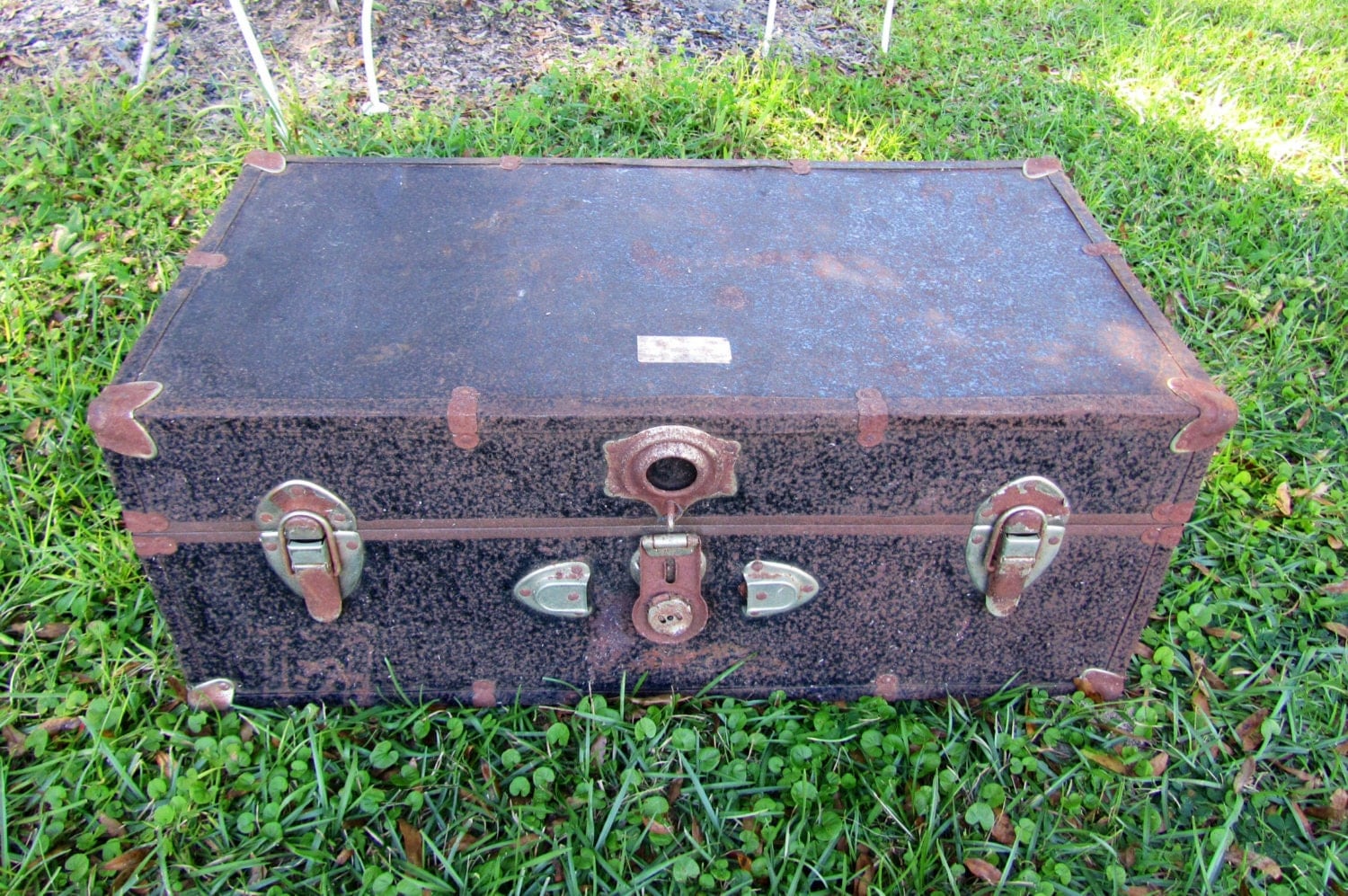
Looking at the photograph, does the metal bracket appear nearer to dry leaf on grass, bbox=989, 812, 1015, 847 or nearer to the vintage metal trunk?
the vintage metal trunk

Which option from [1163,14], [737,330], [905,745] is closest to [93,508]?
[737,330]

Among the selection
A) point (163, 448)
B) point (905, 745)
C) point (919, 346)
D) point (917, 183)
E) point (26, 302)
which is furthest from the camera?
point (26, 302)

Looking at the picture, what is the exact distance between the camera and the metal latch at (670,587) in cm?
162

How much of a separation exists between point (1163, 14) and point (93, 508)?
4257 mm

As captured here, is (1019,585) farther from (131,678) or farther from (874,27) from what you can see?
(874,27)

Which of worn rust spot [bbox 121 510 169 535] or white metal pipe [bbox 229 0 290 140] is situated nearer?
worn rust spot [bbox 121 510 169 535]

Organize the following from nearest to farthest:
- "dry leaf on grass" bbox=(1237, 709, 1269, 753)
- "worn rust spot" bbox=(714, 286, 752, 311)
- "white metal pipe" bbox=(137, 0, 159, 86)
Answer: "worn rust spot" bbox=(714, 286, 752, 311)
"dry leaf on grass" bbox=(1237, 709, 1269, 753)
"white metal pipe" bbox=(137, 0, 159, 86)

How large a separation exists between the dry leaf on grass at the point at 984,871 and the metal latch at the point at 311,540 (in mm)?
1123

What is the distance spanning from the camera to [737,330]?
5.57ft

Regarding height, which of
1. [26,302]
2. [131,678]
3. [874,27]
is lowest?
[131,678]

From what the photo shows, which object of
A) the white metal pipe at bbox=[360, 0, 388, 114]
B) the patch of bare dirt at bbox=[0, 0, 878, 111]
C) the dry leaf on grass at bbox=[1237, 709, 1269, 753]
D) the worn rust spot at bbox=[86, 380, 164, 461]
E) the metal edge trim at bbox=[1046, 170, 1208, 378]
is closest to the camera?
the worn rust spot at bbox=[86, 380, 164, 461]

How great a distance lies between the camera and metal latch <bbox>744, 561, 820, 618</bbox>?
5.56 feet

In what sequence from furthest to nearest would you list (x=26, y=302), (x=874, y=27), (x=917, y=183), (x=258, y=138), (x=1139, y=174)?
(x=874, y=27), (x=1139, y=174), (x=258, y=138), (x=26, y=302), (x=917, y=183)

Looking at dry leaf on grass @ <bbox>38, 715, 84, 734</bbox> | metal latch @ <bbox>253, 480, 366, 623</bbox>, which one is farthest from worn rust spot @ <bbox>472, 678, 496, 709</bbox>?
dry leaf on grass @ <bbox>38, 715, 84, 734</bbox>
